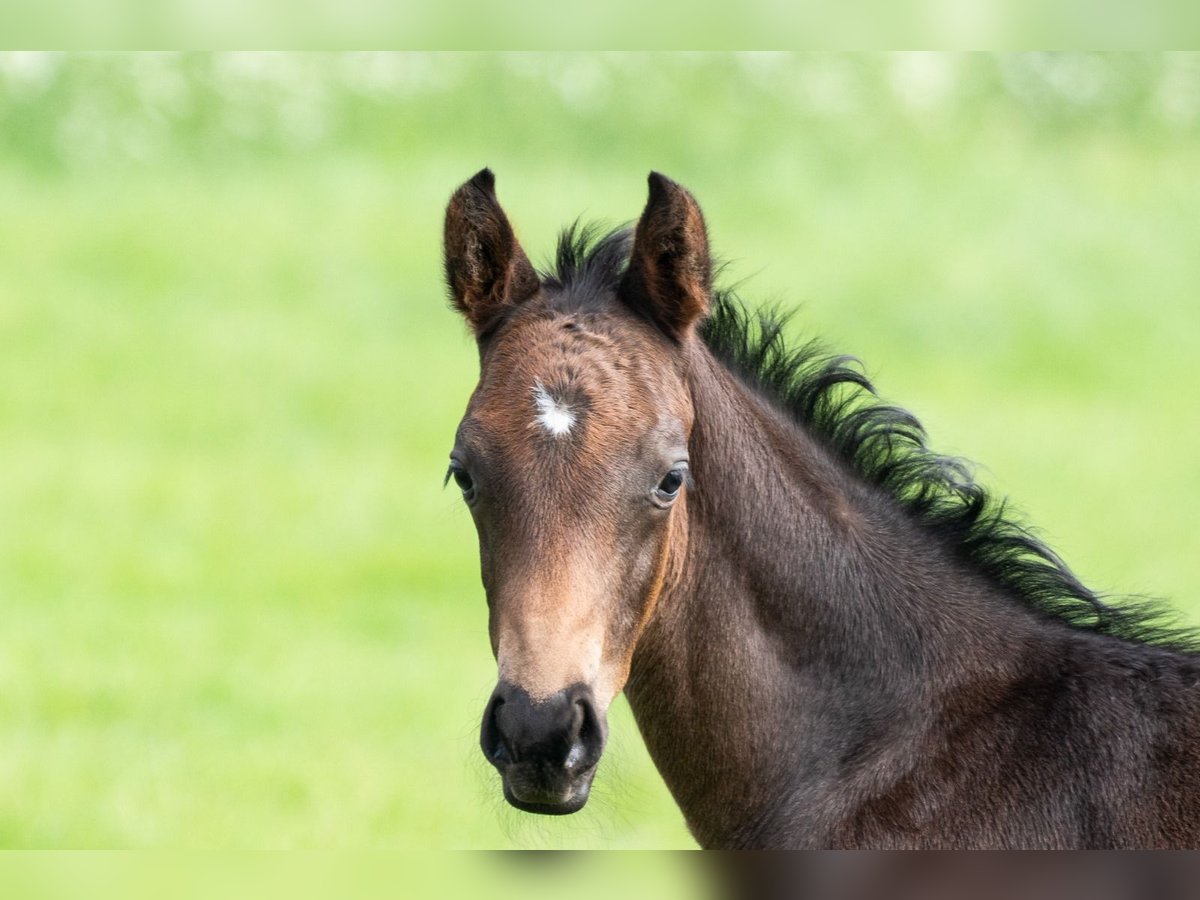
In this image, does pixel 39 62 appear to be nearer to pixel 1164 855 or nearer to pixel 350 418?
pixel 350 418

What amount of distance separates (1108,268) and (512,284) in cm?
2540

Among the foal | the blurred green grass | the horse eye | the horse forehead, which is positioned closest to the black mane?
the foal

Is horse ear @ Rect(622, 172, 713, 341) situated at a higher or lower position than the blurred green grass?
lower

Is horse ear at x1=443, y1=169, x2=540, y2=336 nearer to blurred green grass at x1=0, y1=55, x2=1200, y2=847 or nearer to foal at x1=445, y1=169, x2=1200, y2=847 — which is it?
foal at x1=445, y1=169, x2=1200, y2=847

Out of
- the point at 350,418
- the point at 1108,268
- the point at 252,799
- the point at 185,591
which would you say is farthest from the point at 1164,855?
the point at 1108,268

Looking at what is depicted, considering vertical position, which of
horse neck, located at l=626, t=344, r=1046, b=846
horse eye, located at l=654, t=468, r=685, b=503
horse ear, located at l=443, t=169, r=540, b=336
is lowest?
horse neck, located at l=626, t=344, r=1046, b=846

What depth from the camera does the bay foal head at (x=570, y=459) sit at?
4.42 meters

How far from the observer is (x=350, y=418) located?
23.7 meters

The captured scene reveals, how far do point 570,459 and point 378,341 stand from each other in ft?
72.1

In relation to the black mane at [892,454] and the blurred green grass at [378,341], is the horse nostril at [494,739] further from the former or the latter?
the blurred green grass at [378,341]

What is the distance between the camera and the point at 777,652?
202 inches

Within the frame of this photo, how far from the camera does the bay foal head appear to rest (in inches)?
174

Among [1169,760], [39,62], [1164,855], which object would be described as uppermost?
[39,62]

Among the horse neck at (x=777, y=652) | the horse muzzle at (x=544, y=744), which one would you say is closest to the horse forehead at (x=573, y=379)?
the horse neck at (x=777, y=652)
